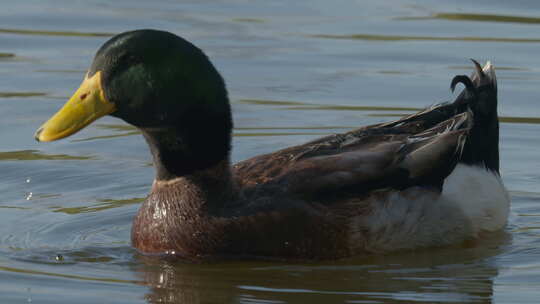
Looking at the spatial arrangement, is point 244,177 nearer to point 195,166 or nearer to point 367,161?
point 195,166

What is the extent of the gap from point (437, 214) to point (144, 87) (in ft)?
7.23

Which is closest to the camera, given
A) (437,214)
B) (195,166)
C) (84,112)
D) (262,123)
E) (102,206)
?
(84,112)

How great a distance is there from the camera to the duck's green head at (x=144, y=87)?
8.96 meters

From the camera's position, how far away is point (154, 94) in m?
9.04

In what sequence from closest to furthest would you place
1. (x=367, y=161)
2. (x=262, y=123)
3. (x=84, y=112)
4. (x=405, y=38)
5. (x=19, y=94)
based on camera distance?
(x=84, y=112) → (x=367, y=161) → (x=262, y=123) → (x=19, y=94) → (x=405, y=38)

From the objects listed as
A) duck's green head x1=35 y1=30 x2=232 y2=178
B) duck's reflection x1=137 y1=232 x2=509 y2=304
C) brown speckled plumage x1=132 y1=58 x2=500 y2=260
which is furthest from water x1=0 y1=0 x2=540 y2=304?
duck's green head x1=35 y1=30 x2=232 y2=178

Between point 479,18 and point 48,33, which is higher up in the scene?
point 479,18

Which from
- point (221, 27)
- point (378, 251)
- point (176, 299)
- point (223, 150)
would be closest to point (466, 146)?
point (378, 251)

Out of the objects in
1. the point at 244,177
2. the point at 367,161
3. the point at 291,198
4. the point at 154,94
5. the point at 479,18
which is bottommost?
the point at 291,198

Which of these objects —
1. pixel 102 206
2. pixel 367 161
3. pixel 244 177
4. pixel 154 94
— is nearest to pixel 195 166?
pixel 244 177

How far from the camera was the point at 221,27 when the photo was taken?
15766 millimetres

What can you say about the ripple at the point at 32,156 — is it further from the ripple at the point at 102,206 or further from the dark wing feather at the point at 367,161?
the dark wing feather at the point at 367,161

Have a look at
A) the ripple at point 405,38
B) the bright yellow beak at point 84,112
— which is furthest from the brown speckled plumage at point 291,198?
the ripple at point 405,38

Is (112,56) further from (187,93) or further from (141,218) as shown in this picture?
(141,218)
